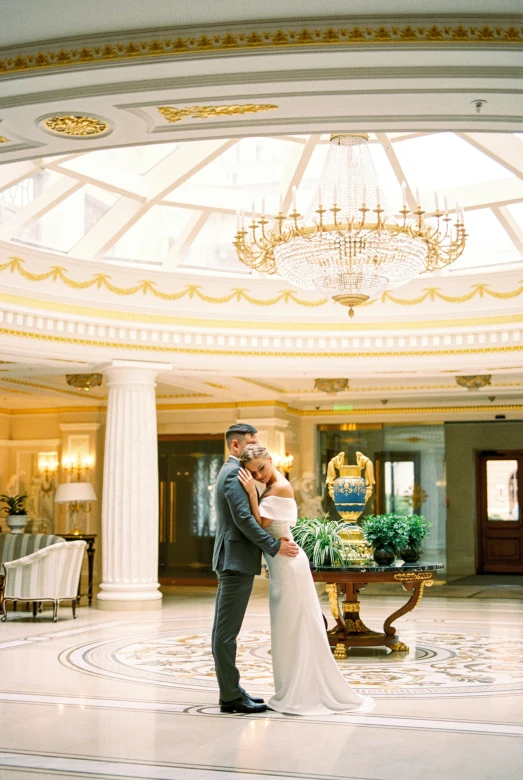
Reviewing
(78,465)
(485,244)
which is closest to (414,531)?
(485,244)

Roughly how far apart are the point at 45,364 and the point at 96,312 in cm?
117

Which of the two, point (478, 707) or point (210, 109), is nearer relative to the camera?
point (210, 109)

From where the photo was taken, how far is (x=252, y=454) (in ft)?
19.6

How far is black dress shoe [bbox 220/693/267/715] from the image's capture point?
5.85 m

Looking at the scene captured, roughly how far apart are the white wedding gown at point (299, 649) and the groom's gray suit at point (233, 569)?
0.59ft

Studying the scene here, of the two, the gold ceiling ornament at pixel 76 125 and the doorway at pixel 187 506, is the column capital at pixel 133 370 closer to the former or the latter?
the doorway at pixel 187 506

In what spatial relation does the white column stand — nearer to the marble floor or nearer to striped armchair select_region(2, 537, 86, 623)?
striped armchair select_region(2, 537, 86, 623)

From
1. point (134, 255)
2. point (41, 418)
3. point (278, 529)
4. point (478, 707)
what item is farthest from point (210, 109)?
point (41, 418)

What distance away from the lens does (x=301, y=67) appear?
14.6 ft

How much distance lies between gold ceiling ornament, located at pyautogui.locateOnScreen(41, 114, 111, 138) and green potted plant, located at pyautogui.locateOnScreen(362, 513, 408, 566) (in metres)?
4.68

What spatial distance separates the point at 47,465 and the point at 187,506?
8.91ft

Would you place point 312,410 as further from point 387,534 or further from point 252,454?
point 252,454

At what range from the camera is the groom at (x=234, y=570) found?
19.0 feet

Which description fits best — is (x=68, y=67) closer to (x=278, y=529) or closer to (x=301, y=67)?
(x=301, y=67)
